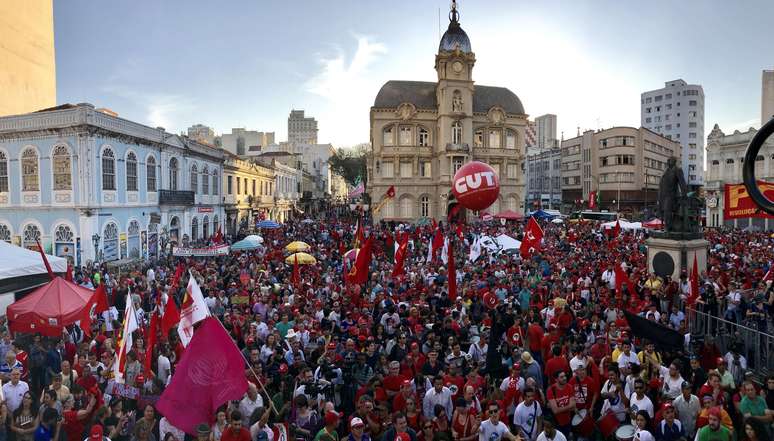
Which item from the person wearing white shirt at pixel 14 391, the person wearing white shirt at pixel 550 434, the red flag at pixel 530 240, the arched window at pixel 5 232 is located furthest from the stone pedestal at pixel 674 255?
the arched window at pixel 5 232

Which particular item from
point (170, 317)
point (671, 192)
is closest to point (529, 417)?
point (170, 317)

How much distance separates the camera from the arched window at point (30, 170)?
24.7 metres

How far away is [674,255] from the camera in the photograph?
1484 centimetres

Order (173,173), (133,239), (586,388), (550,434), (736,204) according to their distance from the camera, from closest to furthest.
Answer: (550,434), (586,388), (736,204), (133,239), (173,173)

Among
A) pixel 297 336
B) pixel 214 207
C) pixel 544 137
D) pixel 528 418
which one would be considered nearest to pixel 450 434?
pixel 528 418

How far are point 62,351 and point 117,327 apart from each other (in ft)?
5.90

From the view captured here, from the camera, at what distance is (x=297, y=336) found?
9.74 meters

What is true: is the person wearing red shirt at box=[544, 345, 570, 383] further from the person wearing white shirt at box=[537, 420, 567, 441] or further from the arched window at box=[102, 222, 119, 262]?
the arched window at box=[102, 222, 119, 262]

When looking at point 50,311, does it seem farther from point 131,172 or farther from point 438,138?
point 438,138

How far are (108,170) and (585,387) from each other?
2564 centimetres

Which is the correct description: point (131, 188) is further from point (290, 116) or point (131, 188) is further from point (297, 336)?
point (290, 116)

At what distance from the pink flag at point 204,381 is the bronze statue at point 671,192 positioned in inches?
548

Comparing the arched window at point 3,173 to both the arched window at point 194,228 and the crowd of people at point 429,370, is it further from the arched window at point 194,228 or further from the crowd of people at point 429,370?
the crowd of people at point 429,370

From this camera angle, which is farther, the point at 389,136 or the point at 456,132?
the point at 389,136
